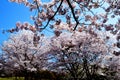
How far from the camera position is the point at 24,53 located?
3772 centimetres

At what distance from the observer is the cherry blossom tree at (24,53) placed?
35.6 metres

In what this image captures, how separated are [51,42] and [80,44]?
3376 millimetres

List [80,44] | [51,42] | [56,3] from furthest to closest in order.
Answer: [51,42]
[80,44]
[56,3]

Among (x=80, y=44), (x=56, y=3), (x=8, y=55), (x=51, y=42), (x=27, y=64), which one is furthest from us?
(x=8, y=55)

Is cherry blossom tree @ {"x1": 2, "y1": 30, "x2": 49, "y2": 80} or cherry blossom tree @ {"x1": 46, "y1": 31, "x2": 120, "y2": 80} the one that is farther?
cherry blossom tree @ {"x1": 2, "y1": 30, "x2": 49, "y2": 80}

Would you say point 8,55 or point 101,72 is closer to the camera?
point 101,72

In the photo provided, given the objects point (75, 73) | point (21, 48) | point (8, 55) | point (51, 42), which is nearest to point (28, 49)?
point (21, 48)

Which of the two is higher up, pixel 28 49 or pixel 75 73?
pixel 28 49

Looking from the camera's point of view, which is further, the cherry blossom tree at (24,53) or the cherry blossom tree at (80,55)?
the cherry blossom tree at (24,53)

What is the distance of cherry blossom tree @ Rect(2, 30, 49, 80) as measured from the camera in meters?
35.6

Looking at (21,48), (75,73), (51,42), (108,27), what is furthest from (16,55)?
(108,27)

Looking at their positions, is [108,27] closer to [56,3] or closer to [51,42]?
[56,3]

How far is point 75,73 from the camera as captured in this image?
29.0 m

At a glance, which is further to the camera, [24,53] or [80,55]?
[24,53]
